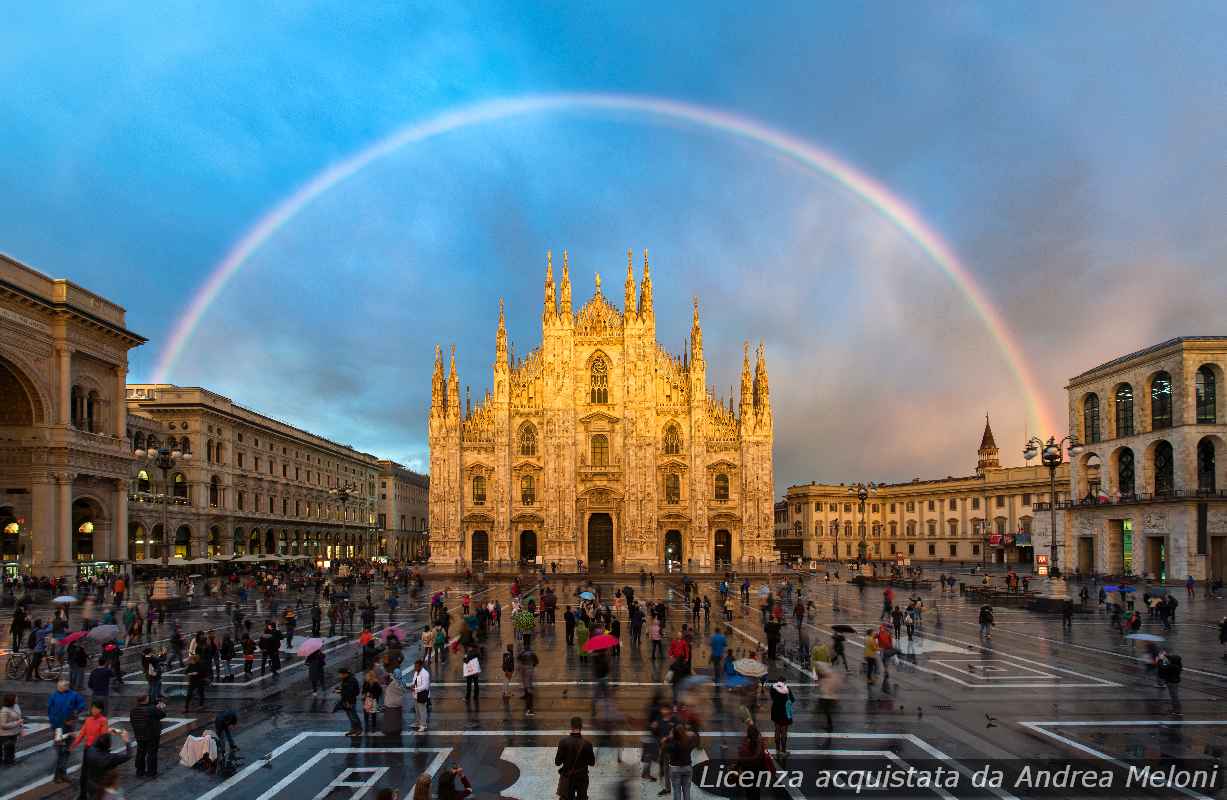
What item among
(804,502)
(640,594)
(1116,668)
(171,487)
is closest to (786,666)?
(1116,668)

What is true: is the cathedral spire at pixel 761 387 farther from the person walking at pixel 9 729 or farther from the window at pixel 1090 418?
the person walking at pixel 9 729

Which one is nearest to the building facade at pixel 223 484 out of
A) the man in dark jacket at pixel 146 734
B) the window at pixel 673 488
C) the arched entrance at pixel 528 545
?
the arched entrance at pixel 528 545

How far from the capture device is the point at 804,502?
11950 centimetres

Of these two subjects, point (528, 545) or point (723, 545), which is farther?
point (528, 545)

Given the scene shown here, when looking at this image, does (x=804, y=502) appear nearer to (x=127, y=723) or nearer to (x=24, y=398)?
(x=24, y=398)

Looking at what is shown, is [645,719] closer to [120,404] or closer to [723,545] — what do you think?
[120,404]

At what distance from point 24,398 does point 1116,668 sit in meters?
52.6

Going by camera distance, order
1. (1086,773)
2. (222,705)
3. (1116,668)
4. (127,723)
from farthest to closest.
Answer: (1116,668) < (222,705) < (127,723) < (1086,773)

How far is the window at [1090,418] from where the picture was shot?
219ft

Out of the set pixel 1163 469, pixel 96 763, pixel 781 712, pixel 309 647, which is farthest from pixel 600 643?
pixel 1163 469

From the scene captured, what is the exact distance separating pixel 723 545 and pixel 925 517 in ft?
166

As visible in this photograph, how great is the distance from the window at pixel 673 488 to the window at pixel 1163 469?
114 feet

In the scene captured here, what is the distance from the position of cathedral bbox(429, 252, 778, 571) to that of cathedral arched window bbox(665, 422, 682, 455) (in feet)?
0.34

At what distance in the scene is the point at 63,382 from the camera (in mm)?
48562
